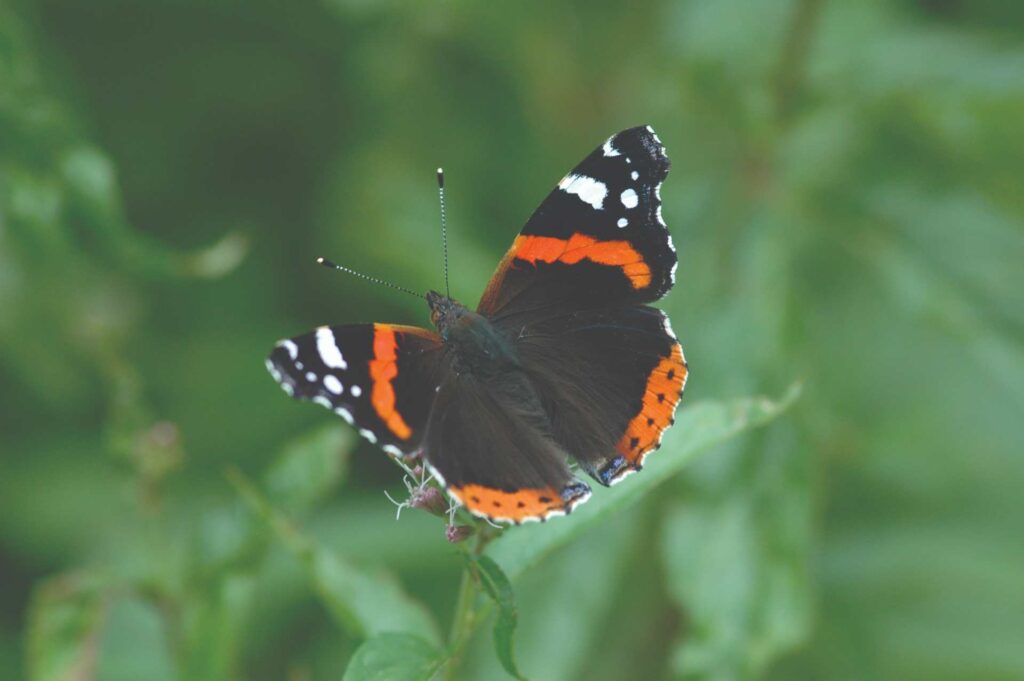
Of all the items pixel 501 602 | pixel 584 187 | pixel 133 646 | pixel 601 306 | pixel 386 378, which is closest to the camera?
pixel 501 602

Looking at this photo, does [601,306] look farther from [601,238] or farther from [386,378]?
[386,378]

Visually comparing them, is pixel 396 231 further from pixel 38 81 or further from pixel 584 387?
pixel 584 387

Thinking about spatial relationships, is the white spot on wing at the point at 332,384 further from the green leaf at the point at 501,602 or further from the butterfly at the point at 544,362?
the green leaf at the point at 501,602

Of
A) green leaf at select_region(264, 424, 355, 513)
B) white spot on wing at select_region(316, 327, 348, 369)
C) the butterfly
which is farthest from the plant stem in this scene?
green leaf at select_region(264, 424, 355, 513)

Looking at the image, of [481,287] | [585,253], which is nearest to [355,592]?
[585,253]

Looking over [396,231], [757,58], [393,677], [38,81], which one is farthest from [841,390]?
[38,81]

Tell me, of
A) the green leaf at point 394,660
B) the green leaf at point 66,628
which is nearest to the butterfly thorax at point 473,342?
the green leaf at point 394,660
